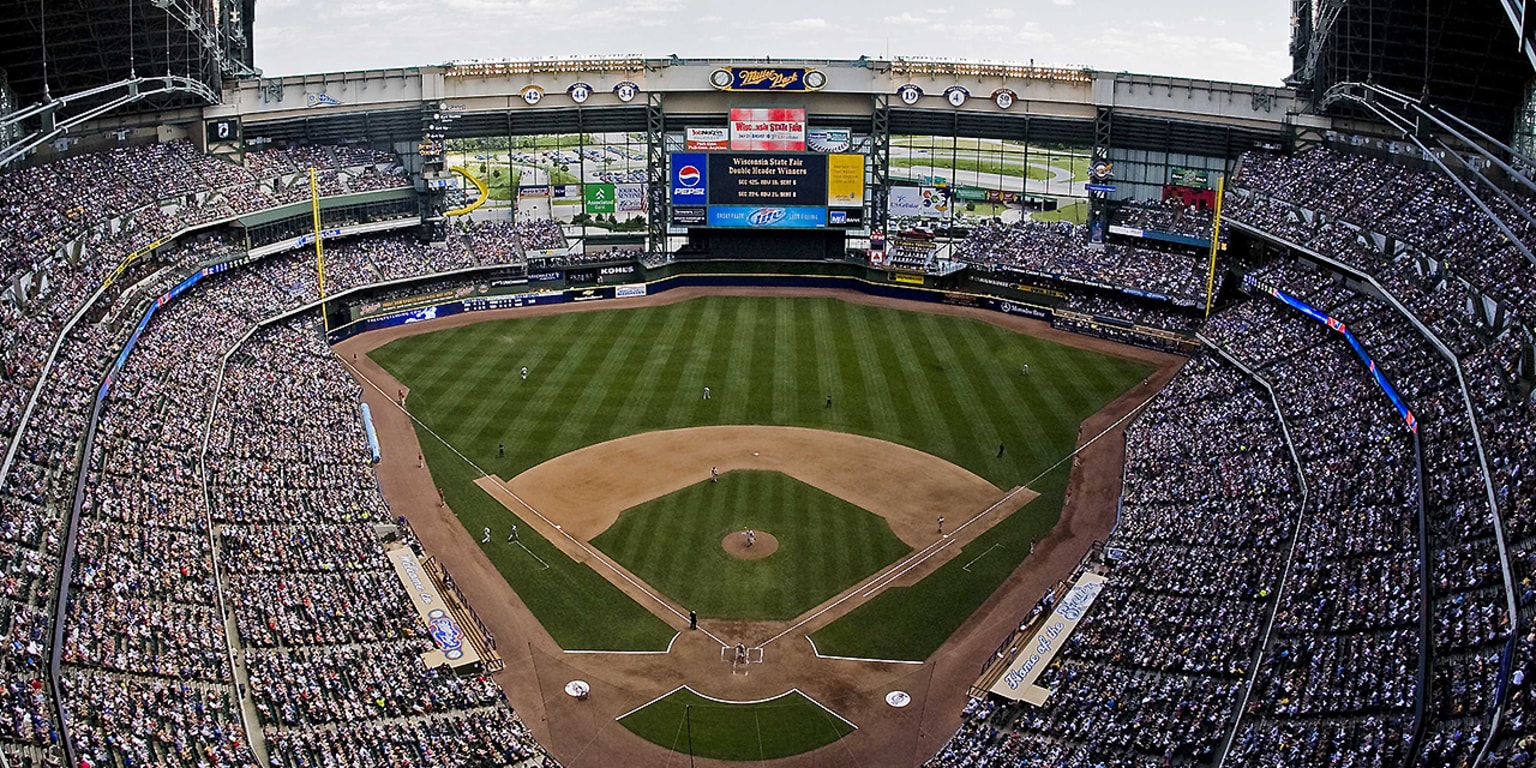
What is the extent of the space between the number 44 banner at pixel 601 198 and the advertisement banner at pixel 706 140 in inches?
249

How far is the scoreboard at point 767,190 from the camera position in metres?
76.8

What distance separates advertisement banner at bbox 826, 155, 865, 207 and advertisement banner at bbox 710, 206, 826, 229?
118 centimetres

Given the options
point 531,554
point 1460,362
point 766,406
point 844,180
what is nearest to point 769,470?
point 766,406

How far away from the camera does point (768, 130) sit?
77188mm

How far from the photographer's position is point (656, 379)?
59938 mm

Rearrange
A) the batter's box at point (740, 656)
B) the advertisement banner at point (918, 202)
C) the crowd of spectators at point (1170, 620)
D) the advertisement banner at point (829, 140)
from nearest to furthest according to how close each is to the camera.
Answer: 1. the crowd of spectators at point (1170, 620)
2. the batter's box at point (740, 656)
3. the advertisement banner at point (829, 140)
4. the advertisement banner at point (918, 202)

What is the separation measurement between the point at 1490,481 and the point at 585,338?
148ft

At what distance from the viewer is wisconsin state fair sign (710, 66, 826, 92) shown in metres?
76.9

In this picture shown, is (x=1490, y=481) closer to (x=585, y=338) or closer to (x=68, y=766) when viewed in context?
(x=68, y=766)

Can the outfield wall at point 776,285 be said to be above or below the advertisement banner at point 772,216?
below

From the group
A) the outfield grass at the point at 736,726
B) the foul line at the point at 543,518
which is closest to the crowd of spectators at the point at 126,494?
the outfield grass at the point at 736,726

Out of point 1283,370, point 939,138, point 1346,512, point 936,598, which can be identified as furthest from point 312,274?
point 1346,512

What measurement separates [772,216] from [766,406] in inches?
955

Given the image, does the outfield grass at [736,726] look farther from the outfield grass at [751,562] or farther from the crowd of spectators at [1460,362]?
the crowd of spectators at [1460,362]
